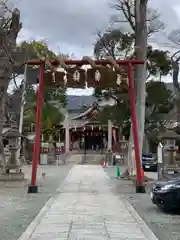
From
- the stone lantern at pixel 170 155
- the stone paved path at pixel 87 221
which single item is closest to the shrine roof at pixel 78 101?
the stone lantern at pixel 170 155

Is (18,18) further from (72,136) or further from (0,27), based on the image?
(72,136)

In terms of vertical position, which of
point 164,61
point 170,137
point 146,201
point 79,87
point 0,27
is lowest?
point 146,201

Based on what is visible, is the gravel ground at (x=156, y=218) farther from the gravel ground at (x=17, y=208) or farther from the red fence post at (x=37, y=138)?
the red fence post at (x=37, y=138)

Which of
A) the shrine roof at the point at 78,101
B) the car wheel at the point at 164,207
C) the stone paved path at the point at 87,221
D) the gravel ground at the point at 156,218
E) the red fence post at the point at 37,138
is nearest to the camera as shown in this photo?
the stone paved path at the point at 87,221

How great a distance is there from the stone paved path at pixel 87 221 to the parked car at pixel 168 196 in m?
0.86

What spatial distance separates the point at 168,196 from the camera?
509 inches

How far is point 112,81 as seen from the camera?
19.2m

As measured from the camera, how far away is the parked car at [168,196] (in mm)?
12828

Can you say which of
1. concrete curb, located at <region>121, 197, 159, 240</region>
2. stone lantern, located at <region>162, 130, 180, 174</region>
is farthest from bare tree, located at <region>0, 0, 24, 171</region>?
stone lantern, located at <region>162, 130, 180, 174</region>

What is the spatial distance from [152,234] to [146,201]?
684 centimetres

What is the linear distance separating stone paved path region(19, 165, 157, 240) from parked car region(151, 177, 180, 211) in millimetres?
860

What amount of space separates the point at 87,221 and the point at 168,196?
2957 mm

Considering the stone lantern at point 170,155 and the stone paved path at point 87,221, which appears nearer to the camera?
the stone paved path at point 87,221

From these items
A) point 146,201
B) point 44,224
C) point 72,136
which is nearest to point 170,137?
point 146,201
